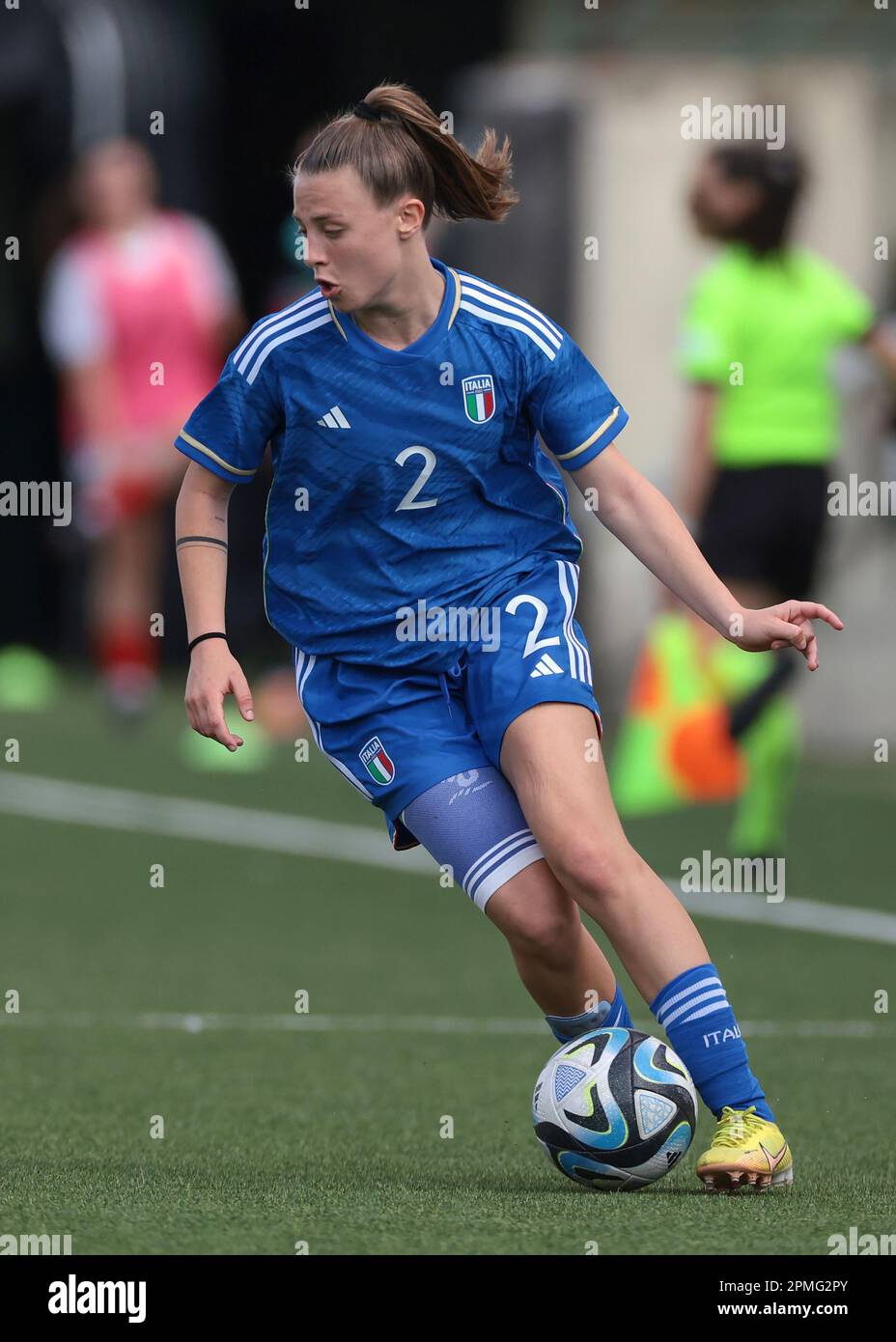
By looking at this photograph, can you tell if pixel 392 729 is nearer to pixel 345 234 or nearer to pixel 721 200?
pixel 345 234

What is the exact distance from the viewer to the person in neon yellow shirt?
31.0 feet

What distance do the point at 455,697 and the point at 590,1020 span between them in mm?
651

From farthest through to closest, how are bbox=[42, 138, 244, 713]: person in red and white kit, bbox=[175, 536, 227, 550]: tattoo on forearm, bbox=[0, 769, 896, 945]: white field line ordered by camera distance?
1. bbox=[42, 138, 244, 713]: person in red and white kit
2. bbox=[0, 769, 896, 945]: white field line
3. bbox=[175, 536, 227, 550]: tattoo on forearm

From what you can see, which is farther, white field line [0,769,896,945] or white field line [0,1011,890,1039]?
white field line [0,769,896,945]

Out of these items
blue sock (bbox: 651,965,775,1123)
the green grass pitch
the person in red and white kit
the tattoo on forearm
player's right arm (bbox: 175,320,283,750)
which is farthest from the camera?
the person in red and white kit

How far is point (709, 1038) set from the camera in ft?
15.9

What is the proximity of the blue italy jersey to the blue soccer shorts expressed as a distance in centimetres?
4

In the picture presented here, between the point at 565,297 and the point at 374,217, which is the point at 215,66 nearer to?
the point at 565,297

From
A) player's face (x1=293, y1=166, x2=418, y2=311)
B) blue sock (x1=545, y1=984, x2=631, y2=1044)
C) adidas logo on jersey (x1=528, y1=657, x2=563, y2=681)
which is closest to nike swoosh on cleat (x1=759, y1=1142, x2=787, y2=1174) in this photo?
blue sock (x1=545, y1=984, x2=631, y2=1044)

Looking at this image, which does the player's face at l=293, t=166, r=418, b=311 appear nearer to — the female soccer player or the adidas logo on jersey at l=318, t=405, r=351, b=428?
the female soccer player

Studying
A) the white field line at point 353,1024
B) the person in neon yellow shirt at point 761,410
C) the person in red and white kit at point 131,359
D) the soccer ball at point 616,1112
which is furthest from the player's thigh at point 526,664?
the person in red and white kit at point 131,359

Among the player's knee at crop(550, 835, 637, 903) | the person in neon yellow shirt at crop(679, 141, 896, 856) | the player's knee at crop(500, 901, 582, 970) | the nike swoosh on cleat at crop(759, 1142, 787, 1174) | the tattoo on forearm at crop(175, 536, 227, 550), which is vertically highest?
the person in neon yellow shirt at crop(679, 141, 896, 856)

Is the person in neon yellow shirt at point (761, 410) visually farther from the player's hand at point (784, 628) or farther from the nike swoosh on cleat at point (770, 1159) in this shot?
the nike swoosh on cleat at point (770, 1159)
